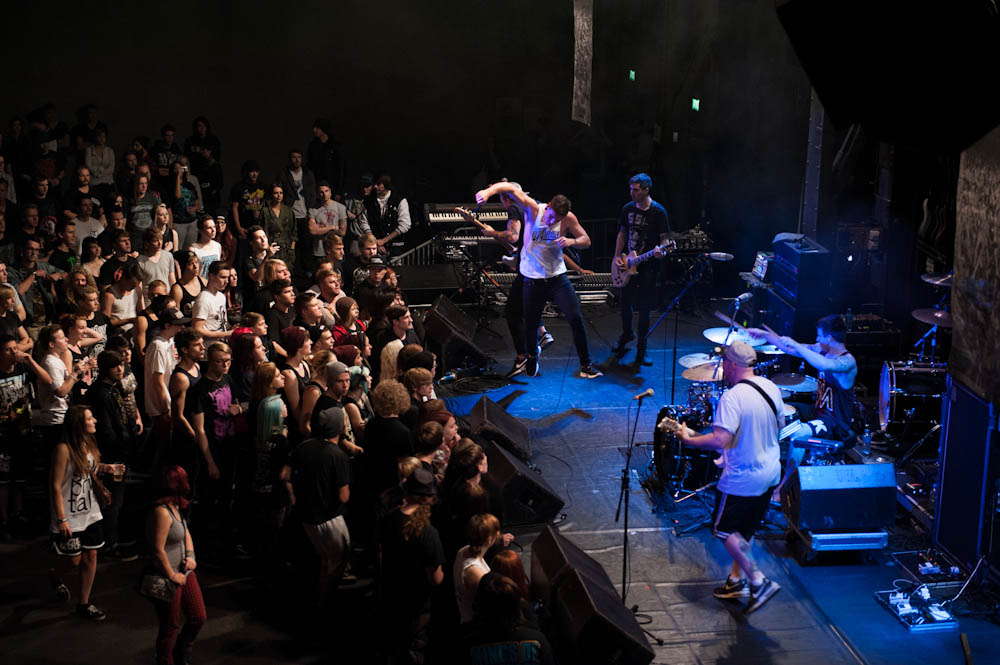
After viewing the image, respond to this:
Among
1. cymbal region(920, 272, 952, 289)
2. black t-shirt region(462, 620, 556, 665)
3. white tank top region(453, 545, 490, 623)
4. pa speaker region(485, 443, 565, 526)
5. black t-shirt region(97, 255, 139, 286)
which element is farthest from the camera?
black t-shirt region(97, 255, 139, 286)

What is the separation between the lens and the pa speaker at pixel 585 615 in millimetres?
5496

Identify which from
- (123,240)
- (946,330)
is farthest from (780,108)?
(123,240)

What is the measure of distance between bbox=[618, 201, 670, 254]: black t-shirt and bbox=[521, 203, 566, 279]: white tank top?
33.2 inches

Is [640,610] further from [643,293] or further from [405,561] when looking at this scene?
[643,293]

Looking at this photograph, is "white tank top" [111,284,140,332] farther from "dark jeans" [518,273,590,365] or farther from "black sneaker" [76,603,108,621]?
"dark jeans" [518,273,590,365]

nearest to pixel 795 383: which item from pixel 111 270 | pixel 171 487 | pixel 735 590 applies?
pixel 735 590

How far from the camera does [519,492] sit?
7.42 meters

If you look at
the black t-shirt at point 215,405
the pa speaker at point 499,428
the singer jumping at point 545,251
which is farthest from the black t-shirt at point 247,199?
the black t-shirt at point 215,405

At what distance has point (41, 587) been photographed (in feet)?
22.0

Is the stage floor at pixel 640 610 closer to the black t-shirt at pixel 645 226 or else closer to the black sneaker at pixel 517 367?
the black sneaker at pixel 517 367

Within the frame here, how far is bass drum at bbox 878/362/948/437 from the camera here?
8.38 m

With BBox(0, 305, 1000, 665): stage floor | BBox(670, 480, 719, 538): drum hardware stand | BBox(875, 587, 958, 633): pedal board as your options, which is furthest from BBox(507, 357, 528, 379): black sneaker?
BBox(875, 587, 958, 633): pedal board

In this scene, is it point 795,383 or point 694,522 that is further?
point 795,383

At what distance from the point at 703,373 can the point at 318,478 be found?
3239 mm
